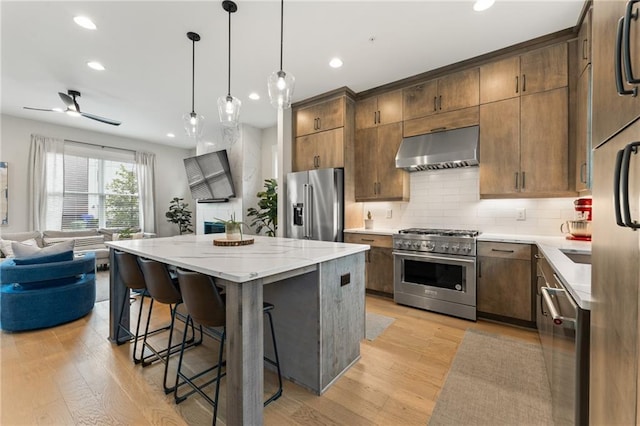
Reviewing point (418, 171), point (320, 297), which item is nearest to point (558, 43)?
point (418, 171)

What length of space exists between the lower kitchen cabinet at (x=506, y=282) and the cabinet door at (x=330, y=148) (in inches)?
82.6

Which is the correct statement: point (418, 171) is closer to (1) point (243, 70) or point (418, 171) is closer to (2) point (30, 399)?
(1) point (243, 70)

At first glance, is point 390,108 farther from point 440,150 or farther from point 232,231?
point 232,231

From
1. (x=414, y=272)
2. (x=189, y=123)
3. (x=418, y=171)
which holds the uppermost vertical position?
(x=189, y=123)

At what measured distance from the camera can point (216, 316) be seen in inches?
60.9

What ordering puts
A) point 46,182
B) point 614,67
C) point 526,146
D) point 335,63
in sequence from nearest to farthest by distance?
point 614,67 → point 526,146 → point 335,63 → point 46,182

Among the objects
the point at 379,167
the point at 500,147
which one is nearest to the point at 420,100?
the point at 379,167

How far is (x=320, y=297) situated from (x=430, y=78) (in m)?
3.10

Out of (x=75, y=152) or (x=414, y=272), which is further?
(x=75, y=152)

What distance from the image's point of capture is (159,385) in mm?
1924

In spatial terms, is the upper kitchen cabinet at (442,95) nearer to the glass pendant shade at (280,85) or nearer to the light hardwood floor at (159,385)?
the glass pendant shade at (280,85)

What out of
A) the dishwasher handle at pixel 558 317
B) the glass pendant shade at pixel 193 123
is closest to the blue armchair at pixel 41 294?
the glass pendant shade at pixel 193 123

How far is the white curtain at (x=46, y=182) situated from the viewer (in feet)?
17.4

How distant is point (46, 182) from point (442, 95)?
7218 millimetres
